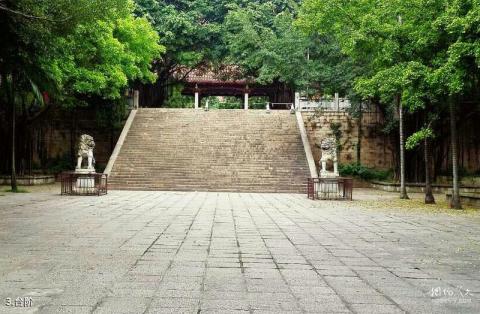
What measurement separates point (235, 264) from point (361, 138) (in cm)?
2018

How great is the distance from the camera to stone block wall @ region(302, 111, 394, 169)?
944 inches

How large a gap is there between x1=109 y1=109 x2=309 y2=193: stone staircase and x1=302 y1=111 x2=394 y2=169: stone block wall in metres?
1.37

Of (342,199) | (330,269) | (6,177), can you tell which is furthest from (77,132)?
(330,269)

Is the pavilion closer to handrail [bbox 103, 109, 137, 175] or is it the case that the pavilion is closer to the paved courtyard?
handrail [bbox 103, 109, 137, 175]

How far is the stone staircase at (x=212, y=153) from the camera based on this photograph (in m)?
18.5

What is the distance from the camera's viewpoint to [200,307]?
3549 millimetres

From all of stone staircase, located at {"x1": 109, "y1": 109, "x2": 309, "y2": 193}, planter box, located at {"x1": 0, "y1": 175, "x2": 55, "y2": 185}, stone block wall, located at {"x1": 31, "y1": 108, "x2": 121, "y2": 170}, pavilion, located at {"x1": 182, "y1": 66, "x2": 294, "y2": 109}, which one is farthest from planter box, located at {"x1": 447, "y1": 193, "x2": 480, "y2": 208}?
pavilion, located at {"x1": 182, "y1": 66, "x2": 294, "y2": 109}

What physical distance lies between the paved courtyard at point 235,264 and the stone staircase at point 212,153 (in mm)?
8889

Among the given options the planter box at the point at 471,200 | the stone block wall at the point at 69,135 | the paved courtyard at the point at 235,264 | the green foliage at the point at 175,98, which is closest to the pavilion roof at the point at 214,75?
the green foliage at the point at 175,98

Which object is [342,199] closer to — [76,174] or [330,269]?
[76,174]

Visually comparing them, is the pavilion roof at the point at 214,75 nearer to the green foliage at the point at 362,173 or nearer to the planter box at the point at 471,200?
the green foliage at the point at 362,173

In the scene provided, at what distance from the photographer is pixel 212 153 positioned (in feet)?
70.0

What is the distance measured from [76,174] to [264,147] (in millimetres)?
9420

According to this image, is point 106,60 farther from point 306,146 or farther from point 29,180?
point 306,146
